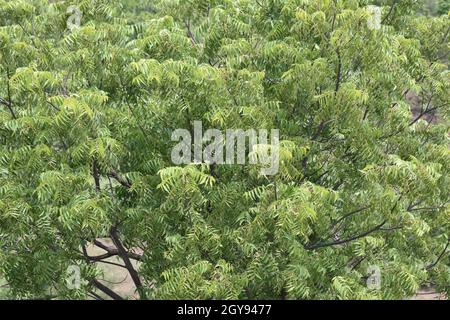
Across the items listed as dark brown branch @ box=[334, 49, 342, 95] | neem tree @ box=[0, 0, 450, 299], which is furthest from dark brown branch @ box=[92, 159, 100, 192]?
dark brown branch @ box=[334, 49, 342, 95]

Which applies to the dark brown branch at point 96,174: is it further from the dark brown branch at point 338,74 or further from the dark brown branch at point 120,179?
the dark brown branch at point 338,74

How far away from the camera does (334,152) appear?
8.82m

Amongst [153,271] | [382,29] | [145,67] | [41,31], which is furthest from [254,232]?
[41,31]

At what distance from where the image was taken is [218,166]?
24.5 ft

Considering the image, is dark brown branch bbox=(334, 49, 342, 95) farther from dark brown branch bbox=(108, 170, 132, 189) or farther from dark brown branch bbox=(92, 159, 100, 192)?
dark brown branch bbox=(92, 159, 100, 192)

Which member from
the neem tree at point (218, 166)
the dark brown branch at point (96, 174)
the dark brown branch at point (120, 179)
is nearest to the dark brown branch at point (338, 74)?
the neem tree at point (218, 166)

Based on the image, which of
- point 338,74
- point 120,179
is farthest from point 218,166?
point 338,74

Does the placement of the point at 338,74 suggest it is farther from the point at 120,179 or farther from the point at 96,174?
the point at 96,174

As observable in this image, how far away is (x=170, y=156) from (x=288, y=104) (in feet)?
6.21

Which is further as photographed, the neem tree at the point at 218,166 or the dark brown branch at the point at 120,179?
the dark brown branch at the point at 120,179

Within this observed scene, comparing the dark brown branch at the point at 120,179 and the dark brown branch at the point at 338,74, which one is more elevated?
the dark brown branch at the point at 338,74

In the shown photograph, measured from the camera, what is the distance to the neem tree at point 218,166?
6484 mm

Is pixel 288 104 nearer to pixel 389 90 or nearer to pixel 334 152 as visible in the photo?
pixel 334 152

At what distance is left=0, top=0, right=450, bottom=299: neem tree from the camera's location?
648 cm
